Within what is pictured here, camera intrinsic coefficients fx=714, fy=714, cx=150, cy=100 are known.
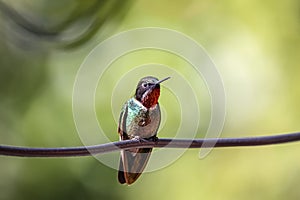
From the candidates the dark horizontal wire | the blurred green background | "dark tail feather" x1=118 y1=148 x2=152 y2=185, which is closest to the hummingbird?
"dark tail feather" x1=118 y1=148 x2=152 y2=185

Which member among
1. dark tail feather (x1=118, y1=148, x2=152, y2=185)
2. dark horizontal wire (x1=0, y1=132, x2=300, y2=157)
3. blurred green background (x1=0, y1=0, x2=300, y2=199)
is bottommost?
dark horizontal wire (x1=0, y1=132, x2=300, y2=157)

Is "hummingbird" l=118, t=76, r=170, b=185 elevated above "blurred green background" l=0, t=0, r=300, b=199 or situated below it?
below

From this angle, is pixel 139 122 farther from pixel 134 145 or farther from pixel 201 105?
pixel 201 105

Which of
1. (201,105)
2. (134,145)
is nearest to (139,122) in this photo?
(134,145)

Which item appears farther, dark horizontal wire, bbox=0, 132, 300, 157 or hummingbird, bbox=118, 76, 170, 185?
hummingbird, bbox=118, 76, 170, 185

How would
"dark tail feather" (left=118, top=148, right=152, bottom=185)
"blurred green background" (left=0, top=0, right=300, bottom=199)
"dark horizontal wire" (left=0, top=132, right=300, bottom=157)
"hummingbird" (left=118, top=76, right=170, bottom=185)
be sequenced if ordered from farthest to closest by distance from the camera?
"blurred green background" (left=0, top=0, right=300, bottom=199) → "dark tail feather" (left=118, top=148, right=152, bottom=185) → "hummingbird" (left=118, top=76, right=170, bottom=185) → "dark horizontal wire" (left=0, top=132, right=300, bottom=157)

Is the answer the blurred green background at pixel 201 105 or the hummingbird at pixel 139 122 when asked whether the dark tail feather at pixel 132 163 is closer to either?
the hummingbird at pixel 139 122

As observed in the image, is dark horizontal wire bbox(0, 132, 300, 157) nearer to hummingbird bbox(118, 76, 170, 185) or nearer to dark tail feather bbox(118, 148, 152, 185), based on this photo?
hummingbird bbox(118, 76, 170, 185)
